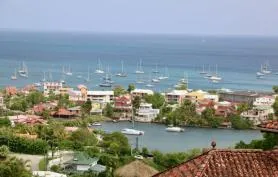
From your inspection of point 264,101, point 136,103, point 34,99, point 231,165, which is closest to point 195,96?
point 264,101

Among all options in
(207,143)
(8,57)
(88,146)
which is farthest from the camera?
(8,57)

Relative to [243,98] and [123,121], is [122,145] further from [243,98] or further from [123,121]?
[243,98]

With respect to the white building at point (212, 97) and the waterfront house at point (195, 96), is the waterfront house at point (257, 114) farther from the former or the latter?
the waterfront house at point (195, 96)

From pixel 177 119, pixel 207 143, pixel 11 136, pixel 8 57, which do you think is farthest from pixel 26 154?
pixel 8 57

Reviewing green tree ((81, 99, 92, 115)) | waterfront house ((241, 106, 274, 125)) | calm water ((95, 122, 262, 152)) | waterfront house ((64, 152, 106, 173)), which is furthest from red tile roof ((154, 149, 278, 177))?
green tree ((81, 99, 92, 115))

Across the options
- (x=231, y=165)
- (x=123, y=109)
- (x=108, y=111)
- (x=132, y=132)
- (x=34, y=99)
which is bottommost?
(x=132, y=132)

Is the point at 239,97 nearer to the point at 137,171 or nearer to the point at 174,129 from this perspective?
the point at 174,129
